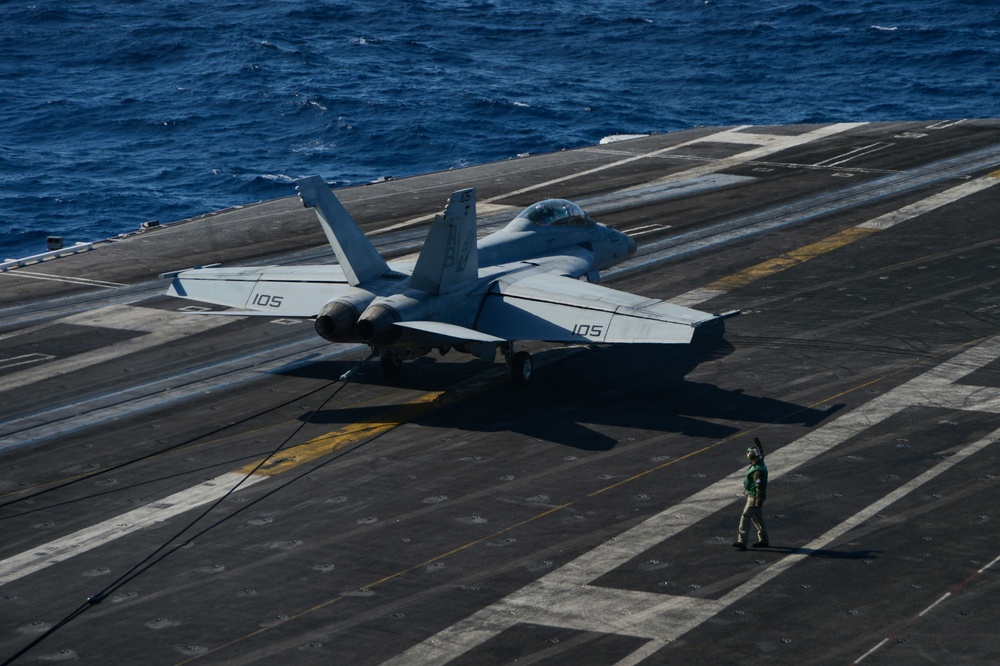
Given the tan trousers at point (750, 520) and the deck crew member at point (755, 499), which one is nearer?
the deck crew member at point (755, 499)

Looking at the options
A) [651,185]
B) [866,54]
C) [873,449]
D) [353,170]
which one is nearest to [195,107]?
[353,170]

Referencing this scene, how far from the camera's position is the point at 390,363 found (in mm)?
36000

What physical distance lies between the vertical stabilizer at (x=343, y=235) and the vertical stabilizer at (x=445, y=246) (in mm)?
1287

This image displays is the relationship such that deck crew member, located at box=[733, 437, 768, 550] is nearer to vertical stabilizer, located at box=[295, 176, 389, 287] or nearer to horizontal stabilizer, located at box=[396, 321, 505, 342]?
horizontal stabilizer, located at box=[396, 321, 505, 342]

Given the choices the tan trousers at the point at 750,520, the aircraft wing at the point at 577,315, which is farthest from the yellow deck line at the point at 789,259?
the tan trousers at the point at 750,520

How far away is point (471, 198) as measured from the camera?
33.3 meters

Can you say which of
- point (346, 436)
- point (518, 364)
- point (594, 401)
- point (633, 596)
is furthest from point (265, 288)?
point (633, 596)

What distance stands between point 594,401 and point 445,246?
603 centimetres

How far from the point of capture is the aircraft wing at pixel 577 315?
31.7 metres

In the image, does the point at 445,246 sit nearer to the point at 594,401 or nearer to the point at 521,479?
the point at 594,401

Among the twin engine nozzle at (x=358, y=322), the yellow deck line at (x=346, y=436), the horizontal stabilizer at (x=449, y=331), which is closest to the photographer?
the yellow deck line at (x=346, y=436)

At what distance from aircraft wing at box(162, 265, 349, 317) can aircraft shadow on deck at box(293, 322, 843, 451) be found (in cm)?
241

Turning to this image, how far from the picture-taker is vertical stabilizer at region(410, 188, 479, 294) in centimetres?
3281

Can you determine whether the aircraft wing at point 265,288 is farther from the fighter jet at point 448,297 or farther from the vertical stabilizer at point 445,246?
the vertical stabilizer at point 445,246
